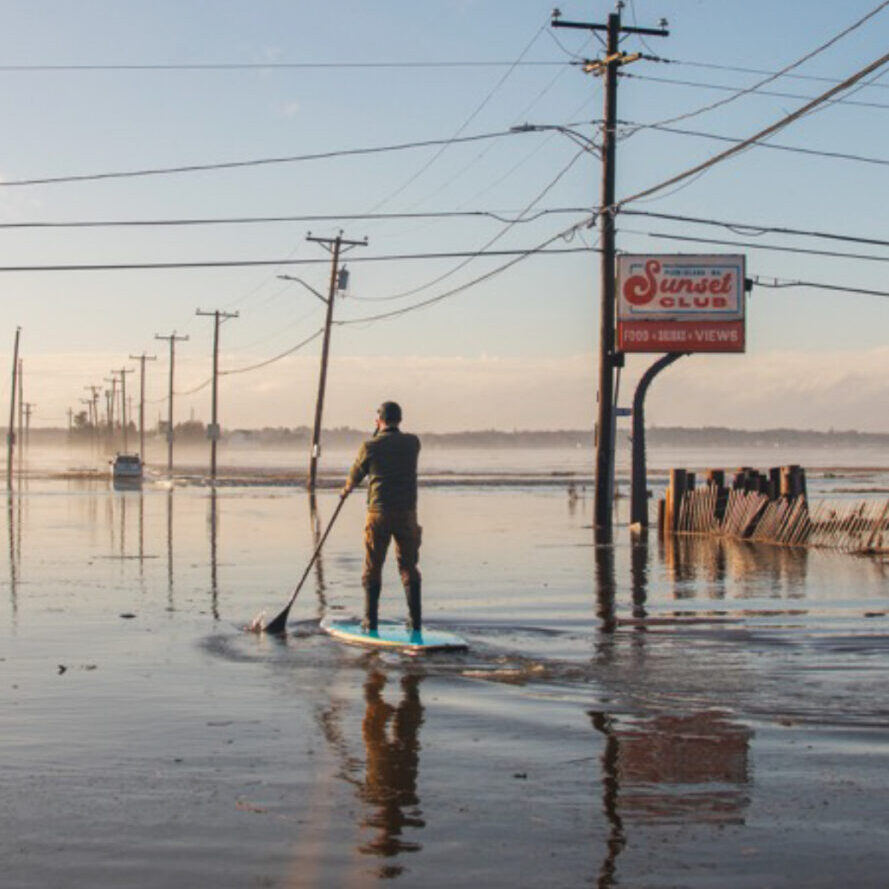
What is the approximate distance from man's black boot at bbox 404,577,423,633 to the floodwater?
0.59m

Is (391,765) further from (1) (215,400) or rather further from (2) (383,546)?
(1) (215,400)

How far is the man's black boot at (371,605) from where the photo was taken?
43.5 feet

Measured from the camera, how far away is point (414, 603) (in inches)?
512

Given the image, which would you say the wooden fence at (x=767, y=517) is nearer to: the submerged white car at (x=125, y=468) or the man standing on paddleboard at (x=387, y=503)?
the man standing on paddleboard at (x=387, y=503)

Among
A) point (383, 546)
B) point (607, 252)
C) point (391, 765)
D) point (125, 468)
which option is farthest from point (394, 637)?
point (125, 468)

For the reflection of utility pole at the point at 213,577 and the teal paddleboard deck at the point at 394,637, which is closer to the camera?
the teal paddleboard deck at the point at 394,637

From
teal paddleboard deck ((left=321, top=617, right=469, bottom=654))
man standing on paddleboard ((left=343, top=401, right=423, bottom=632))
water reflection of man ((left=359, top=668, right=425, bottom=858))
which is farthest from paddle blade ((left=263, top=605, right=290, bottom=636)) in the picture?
water reflection of man ((left=359, top=668, right=425, bottom=858))

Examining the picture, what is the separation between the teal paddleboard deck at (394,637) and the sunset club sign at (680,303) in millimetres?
18512

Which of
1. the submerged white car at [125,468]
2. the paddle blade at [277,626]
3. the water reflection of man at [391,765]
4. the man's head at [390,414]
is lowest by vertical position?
the water reflection of man at [391,765]

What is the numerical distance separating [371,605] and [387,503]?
0.91m

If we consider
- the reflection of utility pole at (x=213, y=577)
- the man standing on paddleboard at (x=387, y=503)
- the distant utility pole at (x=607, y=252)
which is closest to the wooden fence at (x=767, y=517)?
the distant utility pole at (x=607, y=252)

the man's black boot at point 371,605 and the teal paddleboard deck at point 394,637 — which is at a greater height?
the man's black boot at point 371,605

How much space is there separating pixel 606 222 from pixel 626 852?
2654 cm

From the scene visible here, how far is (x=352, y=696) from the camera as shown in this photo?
10.5 metres
